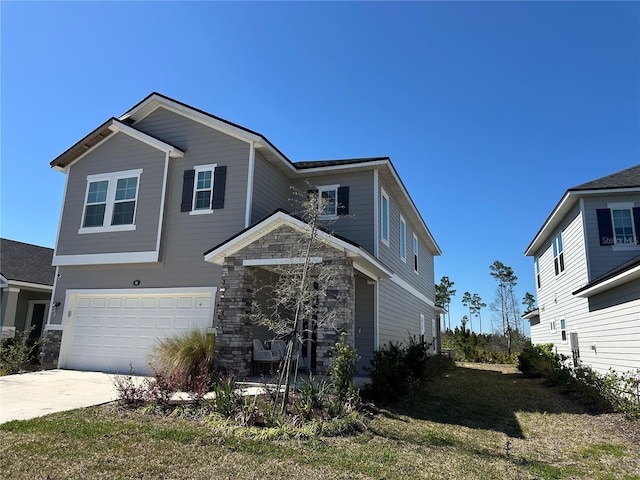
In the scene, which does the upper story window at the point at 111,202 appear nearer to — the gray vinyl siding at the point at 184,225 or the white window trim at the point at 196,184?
the gray vinyl siding at the point at 184,225

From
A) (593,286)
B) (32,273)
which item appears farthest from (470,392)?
(32,273)

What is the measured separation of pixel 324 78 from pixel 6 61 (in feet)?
29.5

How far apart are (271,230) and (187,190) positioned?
430 centimetres

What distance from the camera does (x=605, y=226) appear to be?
12.9 metres

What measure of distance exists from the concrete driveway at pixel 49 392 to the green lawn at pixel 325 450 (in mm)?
689

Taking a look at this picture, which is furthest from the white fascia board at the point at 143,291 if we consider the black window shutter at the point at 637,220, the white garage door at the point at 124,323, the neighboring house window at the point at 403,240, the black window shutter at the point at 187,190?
the black window shutter at the point at 637,220

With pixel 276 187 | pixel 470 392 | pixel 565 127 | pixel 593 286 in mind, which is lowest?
pixel 470 392

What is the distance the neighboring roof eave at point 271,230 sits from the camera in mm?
9445

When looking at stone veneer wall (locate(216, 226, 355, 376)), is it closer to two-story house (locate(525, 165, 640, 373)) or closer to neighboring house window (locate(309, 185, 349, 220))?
neighboring house window (locate(309, 185, 349, 220))

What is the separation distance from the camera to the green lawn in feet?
15.6

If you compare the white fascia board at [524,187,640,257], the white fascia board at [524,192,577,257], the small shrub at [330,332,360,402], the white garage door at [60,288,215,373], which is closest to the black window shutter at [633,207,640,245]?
the white fascia board at [524,187,640,257]

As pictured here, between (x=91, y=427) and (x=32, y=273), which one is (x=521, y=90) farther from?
(x=32, y=273)

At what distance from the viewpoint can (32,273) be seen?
59.6 ft

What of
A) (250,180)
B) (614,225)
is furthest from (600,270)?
(250,180)
